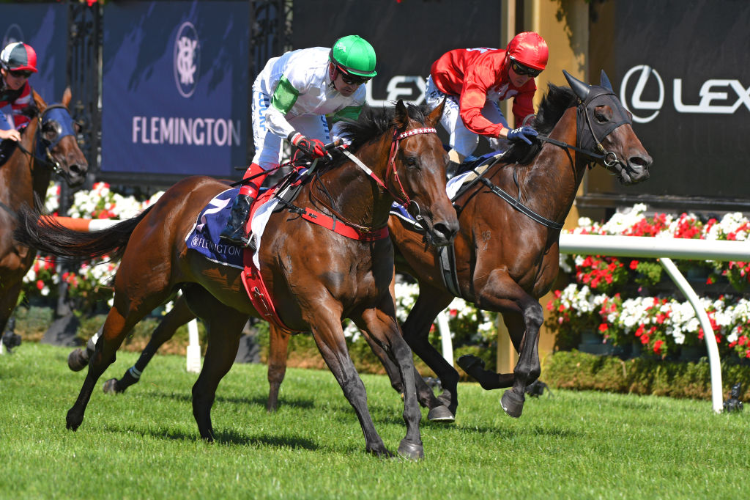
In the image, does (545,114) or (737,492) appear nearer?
(737,492)

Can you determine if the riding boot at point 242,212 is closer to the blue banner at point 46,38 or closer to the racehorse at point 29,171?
the racehorse at point 29,171

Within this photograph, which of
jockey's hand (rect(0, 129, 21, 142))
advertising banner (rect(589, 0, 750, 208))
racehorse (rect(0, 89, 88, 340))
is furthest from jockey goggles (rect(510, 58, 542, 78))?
jockey's hand (rect(0, 129, 21, 142))

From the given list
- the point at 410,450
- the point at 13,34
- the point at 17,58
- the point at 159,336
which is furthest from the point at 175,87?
the point at 410,450

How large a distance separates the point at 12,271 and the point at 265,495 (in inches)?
151

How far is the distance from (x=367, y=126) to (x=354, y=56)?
32cm

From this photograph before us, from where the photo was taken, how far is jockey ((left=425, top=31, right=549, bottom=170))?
6125 mm

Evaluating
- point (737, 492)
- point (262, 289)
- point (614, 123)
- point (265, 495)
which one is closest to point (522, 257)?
point (614, 123)

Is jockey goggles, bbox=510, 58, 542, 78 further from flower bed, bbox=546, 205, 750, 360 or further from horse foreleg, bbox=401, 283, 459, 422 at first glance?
flower bed, bbox=546, 205, 750, 360

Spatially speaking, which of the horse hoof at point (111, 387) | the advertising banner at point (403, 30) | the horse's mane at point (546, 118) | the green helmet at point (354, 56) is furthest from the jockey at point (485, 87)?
the horse hoof at point (111, 387)

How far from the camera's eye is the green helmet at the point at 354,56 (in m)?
4.94

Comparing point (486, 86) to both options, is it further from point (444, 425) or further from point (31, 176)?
point (31, 176)

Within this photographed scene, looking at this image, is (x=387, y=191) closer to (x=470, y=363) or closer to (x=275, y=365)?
(x=470, y=363)

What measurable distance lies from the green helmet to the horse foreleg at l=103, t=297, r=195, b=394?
6.98 feet

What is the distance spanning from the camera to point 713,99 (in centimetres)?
A: 838
